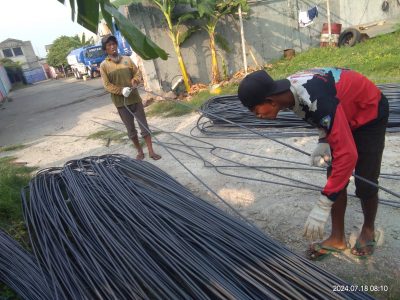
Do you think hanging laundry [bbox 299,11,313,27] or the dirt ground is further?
hanging laundry [bbox 299,11,313,27]

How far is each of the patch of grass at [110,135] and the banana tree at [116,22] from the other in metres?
5.19

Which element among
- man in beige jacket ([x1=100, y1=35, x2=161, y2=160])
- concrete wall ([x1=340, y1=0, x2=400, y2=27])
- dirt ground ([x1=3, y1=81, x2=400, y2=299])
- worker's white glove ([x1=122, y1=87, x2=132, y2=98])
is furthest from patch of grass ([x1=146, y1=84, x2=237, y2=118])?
concrete wall ([x1=340, y1=0, x2=400, y2=27])

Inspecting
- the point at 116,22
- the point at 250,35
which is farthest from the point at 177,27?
the point at 116,22

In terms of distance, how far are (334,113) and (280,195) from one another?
1.73 metres

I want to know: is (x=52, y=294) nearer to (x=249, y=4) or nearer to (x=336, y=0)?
(x=249, y=4)

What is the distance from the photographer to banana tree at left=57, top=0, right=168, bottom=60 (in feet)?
3.43

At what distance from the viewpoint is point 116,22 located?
1.06 m

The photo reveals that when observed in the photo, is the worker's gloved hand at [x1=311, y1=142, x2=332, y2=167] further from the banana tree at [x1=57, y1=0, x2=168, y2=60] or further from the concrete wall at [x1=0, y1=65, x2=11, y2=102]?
the concrete wall at [x1=0, y1=65, x2=11, y2=102]

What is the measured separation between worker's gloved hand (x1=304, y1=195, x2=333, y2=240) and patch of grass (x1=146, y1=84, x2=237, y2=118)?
18.0 ft

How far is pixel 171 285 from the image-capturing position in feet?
6.24

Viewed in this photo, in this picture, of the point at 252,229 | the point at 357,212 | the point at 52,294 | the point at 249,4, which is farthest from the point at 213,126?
the point at 249,4

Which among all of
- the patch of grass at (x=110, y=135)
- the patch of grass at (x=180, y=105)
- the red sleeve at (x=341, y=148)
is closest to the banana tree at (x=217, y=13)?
the patch of grass at (x=180, y=105)

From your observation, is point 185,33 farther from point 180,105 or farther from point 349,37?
point 349,37

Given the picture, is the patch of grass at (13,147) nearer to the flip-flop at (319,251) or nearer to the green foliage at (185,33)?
the green foliage at (185,33)
